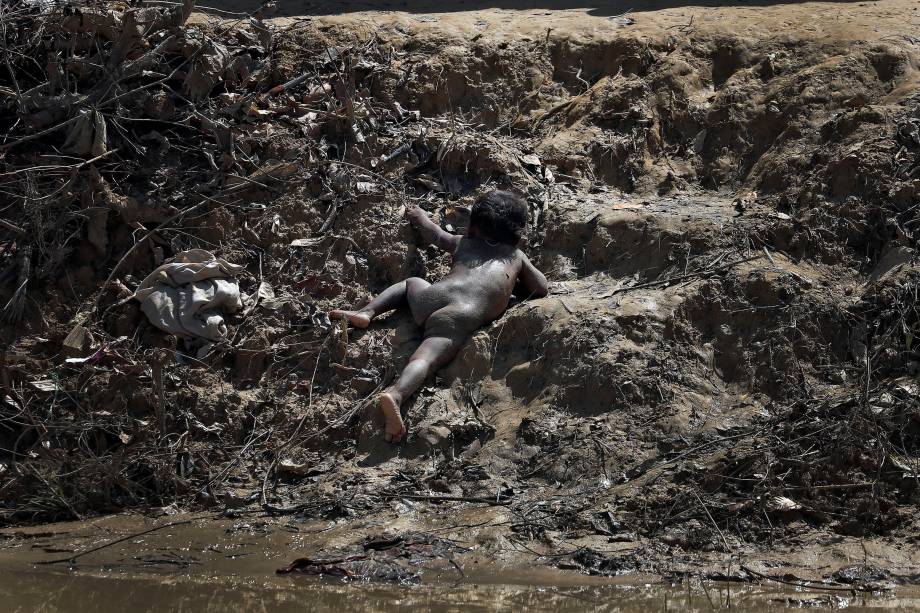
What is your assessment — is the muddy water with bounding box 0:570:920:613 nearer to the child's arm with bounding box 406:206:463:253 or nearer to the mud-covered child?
the mud-covered child

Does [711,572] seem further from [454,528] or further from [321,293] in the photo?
[321,293]

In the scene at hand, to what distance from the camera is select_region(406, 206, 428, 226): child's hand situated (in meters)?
7.21

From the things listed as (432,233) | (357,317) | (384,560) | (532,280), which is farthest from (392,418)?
(432,233)

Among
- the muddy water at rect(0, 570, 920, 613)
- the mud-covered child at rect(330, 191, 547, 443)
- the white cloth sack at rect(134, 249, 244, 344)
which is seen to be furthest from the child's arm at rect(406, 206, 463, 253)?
the muddy water at rect(0, 570, 920, 613)

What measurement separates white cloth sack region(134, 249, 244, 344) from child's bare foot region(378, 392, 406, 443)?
120cm

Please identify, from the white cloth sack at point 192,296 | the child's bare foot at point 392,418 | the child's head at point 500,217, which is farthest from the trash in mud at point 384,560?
the child's head at point 500,217

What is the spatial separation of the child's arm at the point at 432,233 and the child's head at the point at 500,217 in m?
0.19

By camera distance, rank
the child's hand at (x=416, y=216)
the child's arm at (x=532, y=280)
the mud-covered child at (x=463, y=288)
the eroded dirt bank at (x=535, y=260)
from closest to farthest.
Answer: the eroded dirt bank at (x=535, y=260)
the mud-covered child at (x=463, y=288)
the child's arm at (x=532, y=280)
the child's hand at (x=416, y=216)

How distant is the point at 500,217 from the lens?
22.8 feet

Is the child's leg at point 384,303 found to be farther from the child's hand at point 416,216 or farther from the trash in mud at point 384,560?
the trash in mud at point 384,560

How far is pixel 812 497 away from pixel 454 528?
172 cm

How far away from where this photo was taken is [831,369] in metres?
6.10

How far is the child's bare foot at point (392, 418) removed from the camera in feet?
20.1

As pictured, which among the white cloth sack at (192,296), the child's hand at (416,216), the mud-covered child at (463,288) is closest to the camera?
the mud-covered child at (463,288)
